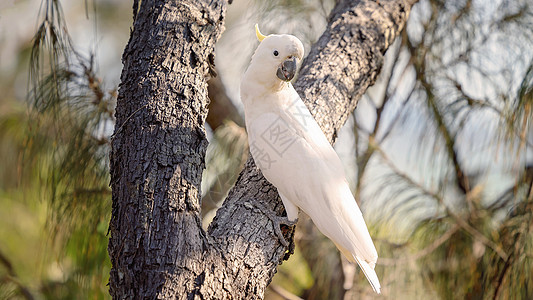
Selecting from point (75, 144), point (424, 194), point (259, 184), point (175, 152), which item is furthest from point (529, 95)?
point (75, 144)

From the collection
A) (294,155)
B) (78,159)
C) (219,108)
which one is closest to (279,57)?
(294,155)

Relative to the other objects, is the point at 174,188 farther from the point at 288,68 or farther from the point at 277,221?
the point at 288,68

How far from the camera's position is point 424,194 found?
159cm

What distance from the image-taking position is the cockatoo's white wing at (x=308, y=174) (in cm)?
114

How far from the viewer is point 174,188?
3.03ft

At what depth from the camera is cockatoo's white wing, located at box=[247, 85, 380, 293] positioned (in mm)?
1139

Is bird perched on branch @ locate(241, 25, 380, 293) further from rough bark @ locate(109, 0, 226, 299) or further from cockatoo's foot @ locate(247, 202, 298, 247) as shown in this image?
rough bark @ locate(109, 0, 226, 299)

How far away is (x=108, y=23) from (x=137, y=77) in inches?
47.5

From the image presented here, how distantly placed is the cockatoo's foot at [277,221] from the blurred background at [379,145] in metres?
0.56

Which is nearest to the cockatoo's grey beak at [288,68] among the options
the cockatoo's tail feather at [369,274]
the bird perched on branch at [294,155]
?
the bird perched on branch at [294,155]

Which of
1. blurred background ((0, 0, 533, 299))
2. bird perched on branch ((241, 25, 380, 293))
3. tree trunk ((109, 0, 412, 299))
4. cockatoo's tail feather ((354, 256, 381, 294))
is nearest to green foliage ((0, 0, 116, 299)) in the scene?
blurred background ((0, 0, 533, 299))

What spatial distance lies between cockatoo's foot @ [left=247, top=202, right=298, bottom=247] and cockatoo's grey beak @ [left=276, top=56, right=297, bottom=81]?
332 mm

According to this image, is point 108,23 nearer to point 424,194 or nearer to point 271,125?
point 271,125

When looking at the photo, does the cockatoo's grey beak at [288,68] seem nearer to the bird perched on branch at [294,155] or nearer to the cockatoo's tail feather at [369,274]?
the bird perched on branch at [294,155]
